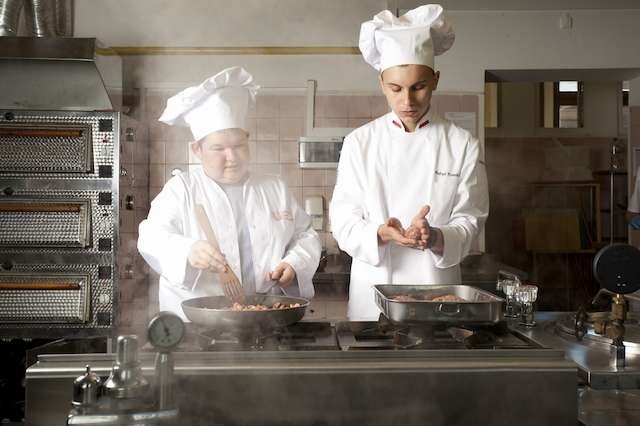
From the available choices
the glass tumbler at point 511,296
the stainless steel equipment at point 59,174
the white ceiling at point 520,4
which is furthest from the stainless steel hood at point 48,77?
the glass tumbler at point 511,296

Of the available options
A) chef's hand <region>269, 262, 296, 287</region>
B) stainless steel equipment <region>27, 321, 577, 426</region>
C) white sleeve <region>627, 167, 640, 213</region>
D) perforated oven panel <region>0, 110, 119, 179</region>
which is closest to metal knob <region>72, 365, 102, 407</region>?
stainless steel equipment <region>27, 321, 577, 426</region>

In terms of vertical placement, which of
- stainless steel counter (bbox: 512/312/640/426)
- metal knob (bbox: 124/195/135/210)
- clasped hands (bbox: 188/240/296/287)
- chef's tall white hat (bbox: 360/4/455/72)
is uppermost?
chef's tall white hat (bbox: 360/4/455/72)

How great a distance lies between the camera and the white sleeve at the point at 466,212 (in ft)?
5.09

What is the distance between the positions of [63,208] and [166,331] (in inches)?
22.8

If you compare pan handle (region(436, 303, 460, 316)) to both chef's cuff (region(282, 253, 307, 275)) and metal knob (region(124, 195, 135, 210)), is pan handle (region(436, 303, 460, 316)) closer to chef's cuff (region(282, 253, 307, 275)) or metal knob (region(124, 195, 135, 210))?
chef's cuff (region(282, 253, 307, 275))

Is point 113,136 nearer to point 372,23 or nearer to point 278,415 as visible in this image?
point 278,415

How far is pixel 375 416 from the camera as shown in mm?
895

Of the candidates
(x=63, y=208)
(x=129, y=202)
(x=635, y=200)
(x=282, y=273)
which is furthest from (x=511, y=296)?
(x=635, y=200)

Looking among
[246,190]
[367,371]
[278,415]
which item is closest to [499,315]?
[367,371]

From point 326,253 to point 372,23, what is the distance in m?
0.71

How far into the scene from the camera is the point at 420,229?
4.64 ft

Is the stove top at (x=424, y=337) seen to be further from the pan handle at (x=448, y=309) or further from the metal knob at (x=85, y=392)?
the metal knob at (x=85, y=392)

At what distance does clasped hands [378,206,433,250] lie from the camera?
4.61ft

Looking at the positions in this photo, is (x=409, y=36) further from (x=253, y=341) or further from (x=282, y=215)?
(x=253, y=341)
